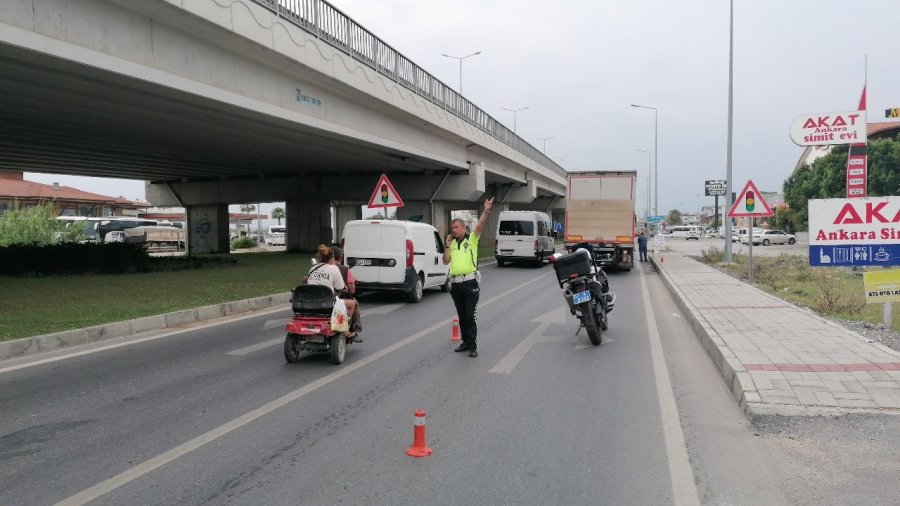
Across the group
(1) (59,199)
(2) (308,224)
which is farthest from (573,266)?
(1) (59,199)

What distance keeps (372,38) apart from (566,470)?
17.4 metres

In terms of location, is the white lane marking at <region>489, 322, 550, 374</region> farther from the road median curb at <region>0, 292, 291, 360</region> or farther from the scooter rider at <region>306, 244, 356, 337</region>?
the road median curb at <region>0, 292, 291, 360</region>

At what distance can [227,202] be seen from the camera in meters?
37.3

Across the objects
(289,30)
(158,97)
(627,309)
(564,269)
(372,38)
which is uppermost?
(372,38)

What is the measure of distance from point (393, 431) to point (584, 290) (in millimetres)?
4573

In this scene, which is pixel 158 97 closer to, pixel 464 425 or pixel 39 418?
pixel 39 418

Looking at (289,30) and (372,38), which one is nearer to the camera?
(289,30)

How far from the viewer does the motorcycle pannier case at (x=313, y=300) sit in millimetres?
7562

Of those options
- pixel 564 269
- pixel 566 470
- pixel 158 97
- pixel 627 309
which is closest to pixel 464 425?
pixel 566 470

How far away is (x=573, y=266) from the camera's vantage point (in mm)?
9203

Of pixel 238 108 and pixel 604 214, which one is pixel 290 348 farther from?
pixel 604 214

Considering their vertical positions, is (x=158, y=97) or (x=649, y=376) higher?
(x=158, y=97)

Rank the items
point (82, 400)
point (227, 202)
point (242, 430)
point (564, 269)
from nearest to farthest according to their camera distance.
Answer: point (242, 430) < point (82, 400) < point (564, 269) < point (227, 202)

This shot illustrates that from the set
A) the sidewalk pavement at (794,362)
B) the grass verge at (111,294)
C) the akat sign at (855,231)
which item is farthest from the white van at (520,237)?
the akat sign at (855,231)
